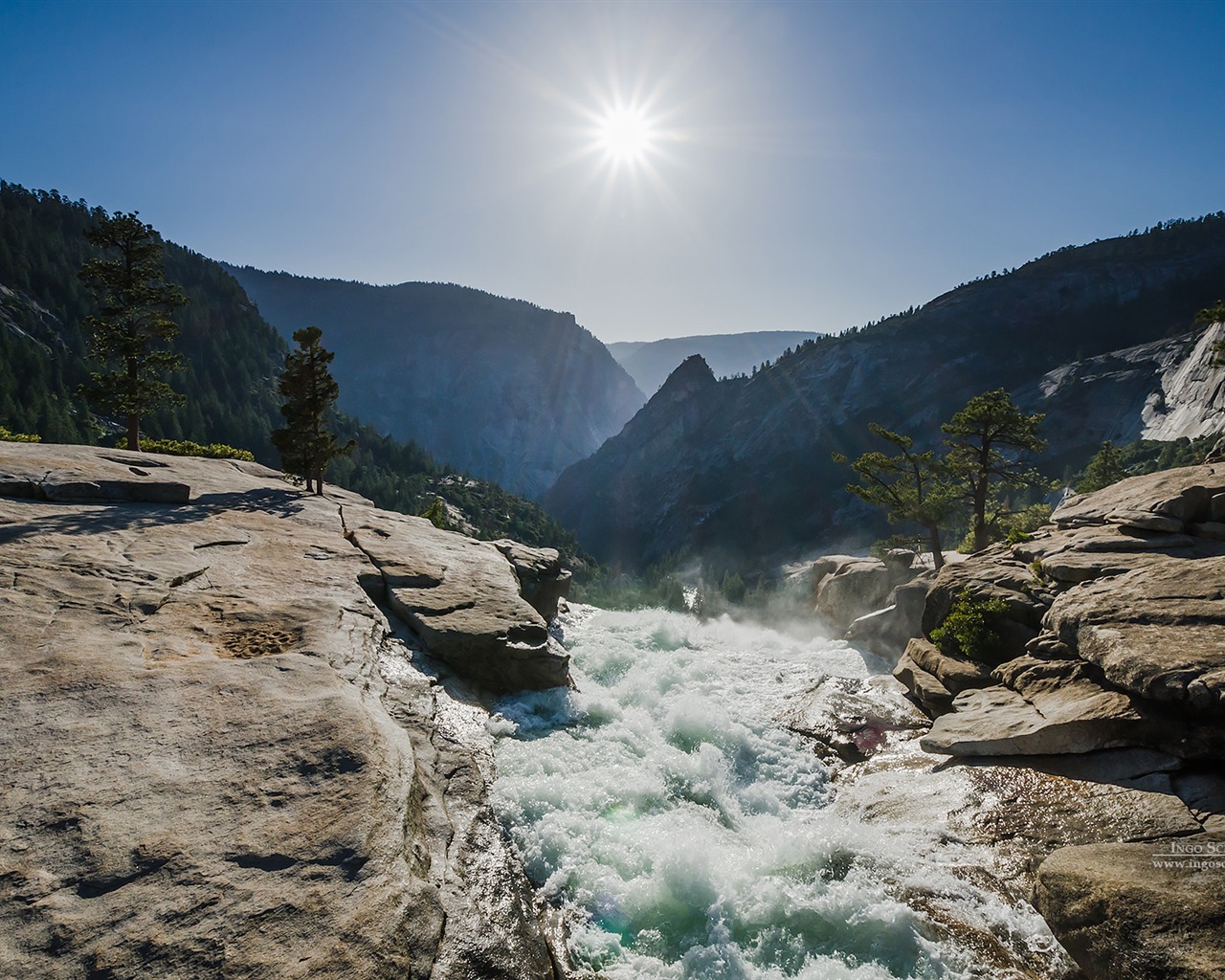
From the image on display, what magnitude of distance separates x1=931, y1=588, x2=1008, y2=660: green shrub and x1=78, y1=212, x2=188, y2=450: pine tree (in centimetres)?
3503

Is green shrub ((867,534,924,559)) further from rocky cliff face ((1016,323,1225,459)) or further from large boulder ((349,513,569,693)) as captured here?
rocky cliff face ((1016,323,1225,459))

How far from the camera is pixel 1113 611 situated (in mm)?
12594

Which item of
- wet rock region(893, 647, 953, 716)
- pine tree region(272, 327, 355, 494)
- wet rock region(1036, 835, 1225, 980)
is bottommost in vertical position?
wet rock region(893, 647, 953, 716)

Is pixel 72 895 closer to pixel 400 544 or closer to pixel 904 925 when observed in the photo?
pixel 904 925

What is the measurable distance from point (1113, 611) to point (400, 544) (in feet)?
69.5

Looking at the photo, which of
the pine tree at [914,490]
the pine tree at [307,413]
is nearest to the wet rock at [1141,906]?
the pine tree at [914,490]

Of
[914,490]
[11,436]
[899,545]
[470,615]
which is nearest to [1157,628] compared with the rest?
[470,615]

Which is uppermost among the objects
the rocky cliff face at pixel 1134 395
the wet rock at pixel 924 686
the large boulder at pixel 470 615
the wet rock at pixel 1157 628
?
the rocky cliff face at pixel 1134 395

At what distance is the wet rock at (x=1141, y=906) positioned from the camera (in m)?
6.96

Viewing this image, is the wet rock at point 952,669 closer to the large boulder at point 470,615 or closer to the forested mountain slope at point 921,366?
the large boulder at point 470,615

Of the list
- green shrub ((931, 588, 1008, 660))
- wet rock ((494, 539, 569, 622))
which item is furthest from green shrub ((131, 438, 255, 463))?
green shrub ((931, 588, 1008, 660))

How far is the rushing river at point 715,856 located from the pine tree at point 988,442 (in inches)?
847

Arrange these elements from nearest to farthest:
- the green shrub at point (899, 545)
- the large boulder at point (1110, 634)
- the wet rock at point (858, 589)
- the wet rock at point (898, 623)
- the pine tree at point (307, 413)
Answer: the large boulder at point (1110, 634), the wet rock at point (898, 623), the pine tree at point (307, 413), the wet rock at point (858, 589), the green shrub at point (899, 545)

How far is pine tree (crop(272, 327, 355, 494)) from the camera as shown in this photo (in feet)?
91.0
